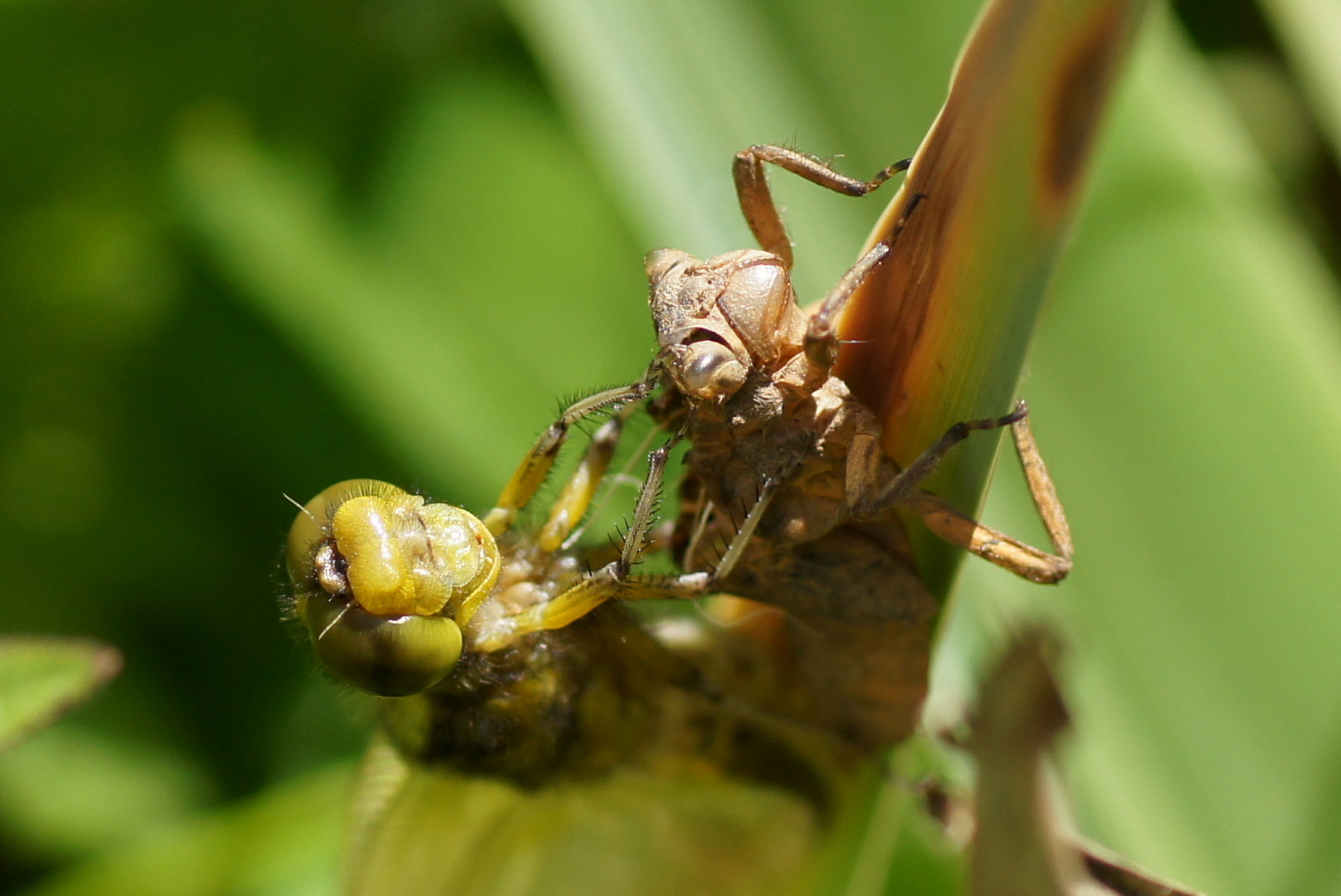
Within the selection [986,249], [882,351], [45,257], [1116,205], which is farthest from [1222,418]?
[45,257]

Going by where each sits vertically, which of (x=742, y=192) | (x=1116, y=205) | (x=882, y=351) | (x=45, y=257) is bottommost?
(x=1116, y=205)

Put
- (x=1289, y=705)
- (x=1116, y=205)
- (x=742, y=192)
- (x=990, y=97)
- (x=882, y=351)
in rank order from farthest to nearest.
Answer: (x=1116, y=205), (x=1289, y=705), (x=742, y=192), (x=882, y=351), (x=990, y=97)

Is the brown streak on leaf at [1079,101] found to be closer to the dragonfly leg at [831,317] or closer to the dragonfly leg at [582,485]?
the dragonfly leg at [831,317]

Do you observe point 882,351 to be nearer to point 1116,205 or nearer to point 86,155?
point 1116,205

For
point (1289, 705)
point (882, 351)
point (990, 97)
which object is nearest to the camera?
point (990, 97)

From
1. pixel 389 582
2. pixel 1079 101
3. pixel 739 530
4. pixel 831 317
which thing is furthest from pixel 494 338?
pixel 1079 101

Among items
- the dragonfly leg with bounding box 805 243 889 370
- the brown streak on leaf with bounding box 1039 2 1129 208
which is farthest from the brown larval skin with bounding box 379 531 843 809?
the brown streak on leaf with bounding box 1039 2 1129 208

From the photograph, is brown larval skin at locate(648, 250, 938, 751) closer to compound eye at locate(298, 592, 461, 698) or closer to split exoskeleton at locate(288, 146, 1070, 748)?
split exoskeleton at locate(288, 146, 1070, 748)

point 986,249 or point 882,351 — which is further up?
point 986,249
